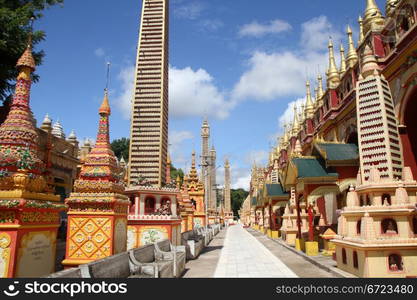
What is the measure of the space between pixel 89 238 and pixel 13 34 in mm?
11557

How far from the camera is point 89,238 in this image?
352 inches

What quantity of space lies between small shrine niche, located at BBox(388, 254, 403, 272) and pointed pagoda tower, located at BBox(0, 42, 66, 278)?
8.30 meters

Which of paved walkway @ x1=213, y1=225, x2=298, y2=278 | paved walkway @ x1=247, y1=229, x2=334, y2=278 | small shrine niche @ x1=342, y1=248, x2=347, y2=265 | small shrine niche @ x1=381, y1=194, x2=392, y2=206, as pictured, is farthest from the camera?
paved walkway @ x1=213, y1=225, x2=298, y2=278

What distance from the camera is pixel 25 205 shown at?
5957 millimetres

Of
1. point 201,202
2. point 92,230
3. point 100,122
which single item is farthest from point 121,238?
point 201,202

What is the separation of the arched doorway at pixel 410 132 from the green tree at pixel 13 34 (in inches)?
678

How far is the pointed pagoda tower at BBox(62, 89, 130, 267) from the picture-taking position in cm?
886

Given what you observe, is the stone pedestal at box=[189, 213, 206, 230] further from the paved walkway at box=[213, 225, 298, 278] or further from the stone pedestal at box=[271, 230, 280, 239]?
the paved walkway at box=[213, 225, 298, 278]

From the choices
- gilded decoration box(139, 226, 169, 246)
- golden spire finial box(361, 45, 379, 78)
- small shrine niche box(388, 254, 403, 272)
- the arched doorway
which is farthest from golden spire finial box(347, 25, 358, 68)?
gilded decoration box(139, 226, 169, 246)

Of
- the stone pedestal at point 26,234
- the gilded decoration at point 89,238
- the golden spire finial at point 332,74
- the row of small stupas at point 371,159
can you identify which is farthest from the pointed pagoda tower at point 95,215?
the golden spire finial at point 332,74

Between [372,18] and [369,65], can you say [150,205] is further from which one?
[372,18]

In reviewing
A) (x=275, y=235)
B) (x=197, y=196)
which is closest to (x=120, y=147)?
(x=197, y=196)

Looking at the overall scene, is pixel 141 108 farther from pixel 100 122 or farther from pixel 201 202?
pixel 100 122

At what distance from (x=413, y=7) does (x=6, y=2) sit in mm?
19145
